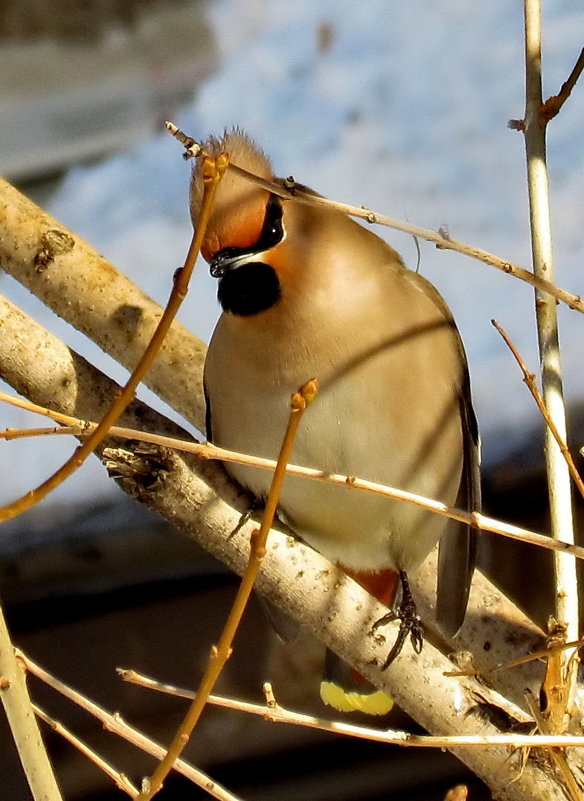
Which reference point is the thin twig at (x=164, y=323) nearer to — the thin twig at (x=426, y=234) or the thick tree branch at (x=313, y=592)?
the thin twig at (x=426, y=234)

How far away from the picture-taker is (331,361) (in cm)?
175

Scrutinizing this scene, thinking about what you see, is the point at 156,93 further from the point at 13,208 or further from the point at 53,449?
the point at 13,208

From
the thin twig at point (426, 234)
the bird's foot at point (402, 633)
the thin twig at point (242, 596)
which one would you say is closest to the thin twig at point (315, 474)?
the thin twig at point (242, 596)

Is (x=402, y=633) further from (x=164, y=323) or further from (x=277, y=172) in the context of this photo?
(x=277, y=172)

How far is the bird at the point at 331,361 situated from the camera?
172 centimetres

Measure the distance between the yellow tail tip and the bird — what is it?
37 centimetres

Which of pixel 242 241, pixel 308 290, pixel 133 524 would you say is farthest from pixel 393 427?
pixel 133 524

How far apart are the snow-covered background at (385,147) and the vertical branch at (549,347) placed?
1.47m

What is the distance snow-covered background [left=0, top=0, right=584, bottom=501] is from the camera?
2908mm

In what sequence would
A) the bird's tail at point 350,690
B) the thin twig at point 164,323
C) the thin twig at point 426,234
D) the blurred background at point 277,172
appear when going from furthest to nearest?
the blurred background at point 277,172, the bird's tail at point 350,690, the thin twig at point 426,234, the thin twig at point 164,323

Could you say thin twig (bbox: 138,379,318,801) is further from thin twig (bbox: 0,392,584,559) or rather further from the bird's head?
the bird's head

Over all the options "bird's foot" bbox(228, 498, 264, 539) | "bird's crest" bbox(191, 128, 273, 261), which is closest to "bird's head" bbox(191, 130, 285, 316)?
"bird's crest" bbox(191, 128, 273, 261)

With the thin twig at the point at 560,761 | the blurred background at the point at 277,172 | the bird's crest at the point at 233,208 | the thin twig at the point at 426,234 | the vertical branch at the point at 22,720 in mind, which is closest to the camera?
the vertical branch at the point at 22,720

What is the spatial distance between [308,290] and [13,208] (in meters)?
0.45
